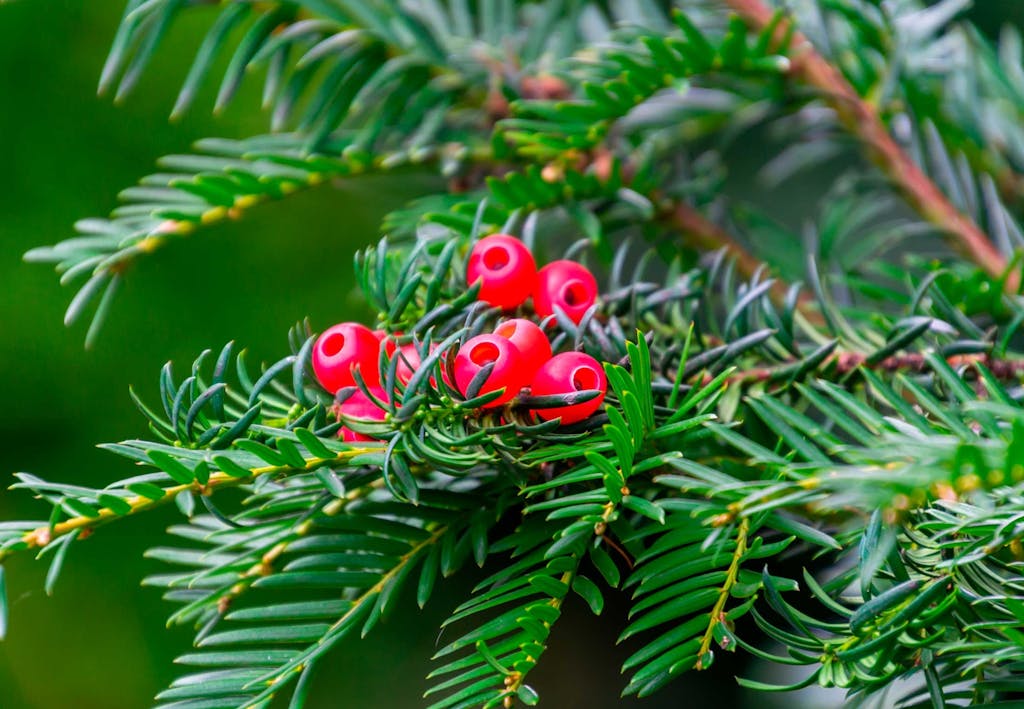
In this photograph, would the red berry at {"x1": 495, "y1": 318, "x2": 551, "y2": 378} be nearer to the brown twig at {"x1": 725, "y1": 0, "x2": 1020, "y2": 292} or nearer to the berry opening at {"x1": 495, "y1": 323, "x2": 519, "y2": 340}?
the berry opening at {"x1": 495, "y1": 323, "x2": 519, "y2": 340}

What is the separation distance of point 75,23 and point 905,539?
708 mm

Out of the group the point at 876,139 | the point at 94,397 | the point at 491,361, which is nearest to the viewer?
the point at 491,361

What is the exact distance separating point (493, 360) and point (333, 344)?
5cm

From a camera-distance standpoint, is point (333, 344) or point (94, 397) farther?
point (94, 397)

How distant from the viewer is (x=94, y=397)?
693mm

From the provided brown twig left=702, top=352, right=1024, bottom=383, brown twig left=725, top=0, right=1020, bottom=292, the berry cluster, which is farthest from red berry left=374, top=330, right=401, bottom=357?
brown twig left=725, top=0, right=1020, bottom=292

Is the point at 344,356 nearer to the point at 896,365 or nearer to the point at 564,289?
the point at 564,289

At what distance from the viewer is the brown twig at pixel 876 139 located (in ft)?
1.50

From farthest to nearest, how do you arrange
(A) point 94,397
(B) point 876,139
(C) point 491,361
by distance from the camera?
(A) point 94,397
(B) point 876,139
(C) point 491,361

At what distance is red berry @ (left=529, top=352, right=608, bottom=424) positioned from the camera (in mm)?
267

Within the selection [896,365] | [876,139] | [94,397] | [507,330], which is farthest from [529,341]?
[94,397]

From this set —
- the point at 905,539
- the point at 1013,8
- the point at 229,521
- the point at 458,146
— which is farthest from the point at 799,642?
the point at 1013,8

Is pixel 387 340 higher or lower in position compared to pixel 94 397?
higher

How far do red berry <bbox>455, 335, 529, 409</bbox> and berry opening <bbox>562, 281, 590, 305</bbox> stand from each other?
6cm
